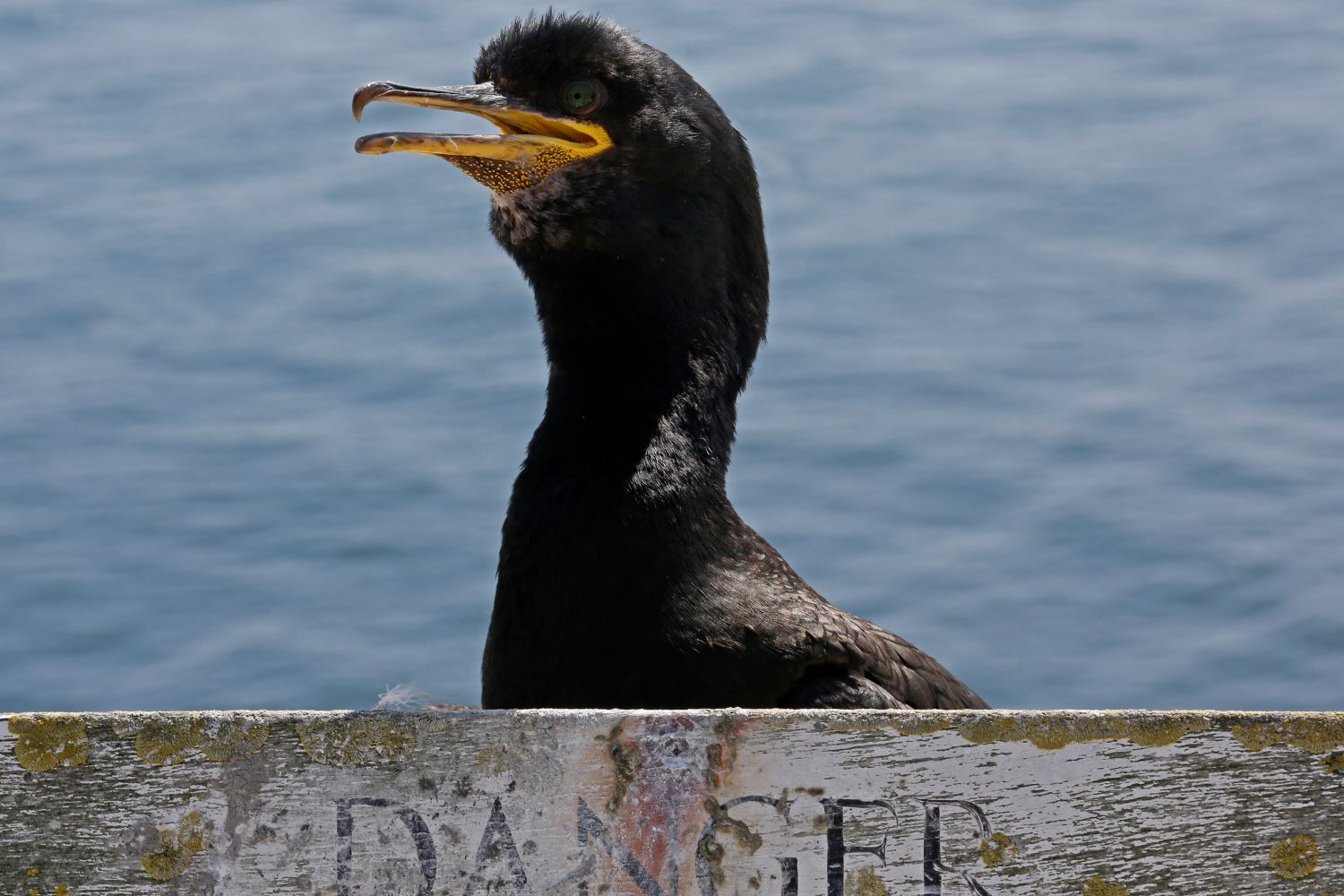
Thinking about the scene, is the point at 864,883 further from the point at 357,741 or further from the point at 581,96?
the point at 581,96

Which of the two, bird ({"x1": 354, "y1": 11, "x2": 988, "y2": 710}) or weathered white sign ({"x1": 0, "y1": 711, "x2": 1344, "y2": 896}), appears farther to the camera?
bird ({"x1": 354, "y1": 11, "x2": 988, "y2": 710})

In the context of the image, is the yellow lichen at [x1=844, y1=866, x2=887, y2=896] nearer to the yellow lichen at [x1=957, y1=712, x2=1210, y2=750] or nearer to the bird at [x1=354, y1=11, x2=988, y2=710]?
the yellow lichen at [x1=957, y1=712, x2=1210, y2=750]

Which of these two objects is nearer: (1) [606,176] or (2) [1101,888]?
(2) [1101,888]

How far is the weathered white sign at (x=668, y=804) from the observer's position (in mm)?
2271

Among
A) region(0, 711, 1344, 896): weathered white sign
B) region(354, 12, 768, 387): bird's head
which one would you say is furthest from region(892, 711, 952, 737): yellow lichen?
region(354, 12, 768, 387): bird's head

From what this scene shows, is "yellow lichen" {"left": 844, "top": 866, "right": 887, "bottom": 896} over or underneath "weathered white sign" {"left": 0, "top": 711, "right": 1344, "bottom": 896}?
underneath

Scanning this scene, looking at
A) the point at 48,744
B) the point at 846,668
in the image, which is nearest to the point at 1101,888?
the point at 48,744

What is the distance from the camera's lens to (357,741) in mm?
2287

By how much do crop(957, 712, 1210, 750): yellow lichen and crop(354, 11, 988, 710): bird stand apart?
1.02m

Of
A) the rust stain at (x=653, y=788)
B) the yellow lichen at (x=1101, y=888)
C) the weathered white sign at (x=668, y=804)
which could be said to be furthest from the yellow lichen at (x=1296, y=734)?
the rust stain at (x=653, y=788)

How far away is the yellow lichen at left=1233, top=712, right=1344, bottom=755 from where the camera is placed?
7.59 feet

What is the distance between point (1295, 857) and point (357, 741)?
100cm

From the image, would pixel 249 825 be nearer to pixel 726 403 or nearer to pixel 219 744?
pixel 219 744

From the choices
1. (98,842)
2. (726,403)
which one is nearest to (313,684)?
(726,403)
